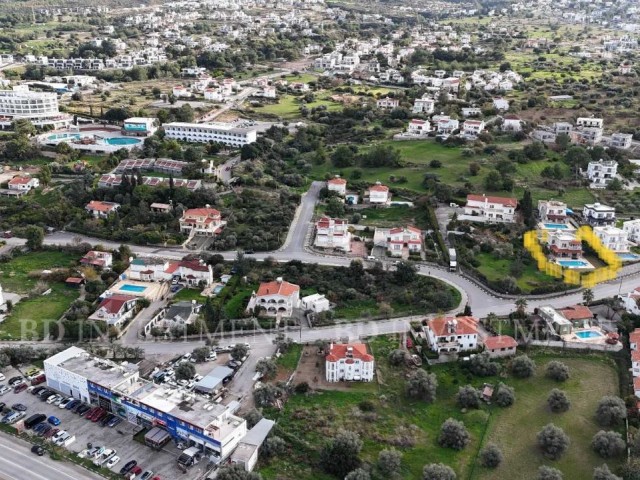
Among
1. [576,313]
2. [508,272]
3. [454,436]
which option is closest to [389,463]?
[454,436]

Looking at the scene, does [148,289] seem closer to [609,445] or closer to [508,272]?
[508,272]

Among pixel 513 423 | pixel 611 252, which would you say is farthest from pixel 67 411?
pixel 611 252

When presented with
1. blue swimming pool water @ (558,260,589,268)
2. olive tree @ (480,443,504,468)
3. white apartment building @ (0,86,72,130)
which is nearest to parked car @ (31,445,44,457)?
olive tree @ (480,443,504,468)

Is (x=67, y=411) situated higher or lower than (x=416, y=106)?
lower

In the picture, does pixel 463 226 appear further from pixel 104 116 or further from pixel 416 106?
pixel 104 116

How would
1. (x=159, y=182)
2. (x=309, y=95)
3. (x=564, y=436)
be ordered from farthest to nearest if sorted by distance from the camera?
1. (x=309, y=95)
2. (x=159, y=182)
3. (x=564, y=436)

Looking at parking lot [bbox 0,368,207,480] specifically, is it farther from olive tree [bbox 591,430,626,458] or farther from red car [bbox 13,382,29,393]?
olive tree [bbox 591,430,626,458]
